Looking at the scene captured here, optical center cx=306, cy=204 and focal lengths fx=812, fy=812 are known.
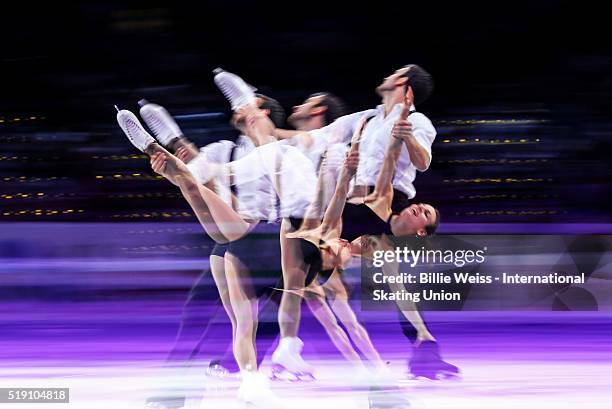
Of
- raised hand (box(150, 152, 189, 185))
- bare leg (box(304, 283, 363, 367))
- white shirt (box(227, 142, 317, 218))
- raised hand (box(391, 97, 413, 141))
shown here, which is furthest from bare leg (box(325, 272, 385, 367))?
raised hand (box(150, 152, 189, 185))

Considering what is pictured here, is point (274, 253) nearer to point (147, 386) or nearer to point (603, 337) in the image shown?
point (147, 386)

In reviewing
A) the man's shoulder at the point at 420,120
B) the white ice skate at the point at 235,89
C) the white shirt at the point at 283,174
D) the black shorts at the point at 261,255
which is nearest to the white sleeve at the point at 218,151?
the white shirt at the point at 283,174

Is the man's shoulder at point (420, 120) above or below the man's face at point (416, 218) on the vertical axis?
above

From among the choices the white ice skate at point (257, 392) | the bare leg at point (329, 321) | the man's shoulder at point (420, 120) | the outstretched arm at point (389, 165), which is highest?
the man's shoulder at point (420, 120)

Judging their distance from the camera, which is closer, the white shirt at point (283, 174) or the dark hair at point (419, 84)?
the white shirt at point (283, 174)

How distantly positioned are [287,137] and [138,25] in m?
0.74

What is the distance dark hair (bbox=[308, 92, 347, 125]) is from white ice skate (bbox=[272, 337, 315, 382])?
829mm

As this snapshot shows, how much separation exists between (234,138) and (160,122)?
11.4 inches

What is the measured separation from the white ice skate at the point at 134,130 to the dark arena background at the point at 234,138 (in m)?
0.04

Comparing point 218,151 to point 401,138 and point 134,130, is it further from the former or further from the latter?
point 401,138

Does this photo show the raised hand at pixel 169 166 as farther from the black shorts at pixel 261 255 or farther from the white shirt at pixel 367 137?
the white shirt at pixel 367 137

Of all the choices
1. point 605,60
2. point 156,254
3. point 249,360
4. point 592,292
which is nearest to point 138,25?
point 156,254

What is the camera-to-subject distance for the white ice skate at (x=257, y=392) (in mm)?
2885

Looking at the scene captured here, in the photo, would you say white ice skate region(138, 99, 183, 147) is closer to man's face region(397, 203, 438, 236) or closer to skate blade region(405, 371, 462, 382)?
man's face region(397, 203, 438, 236)
